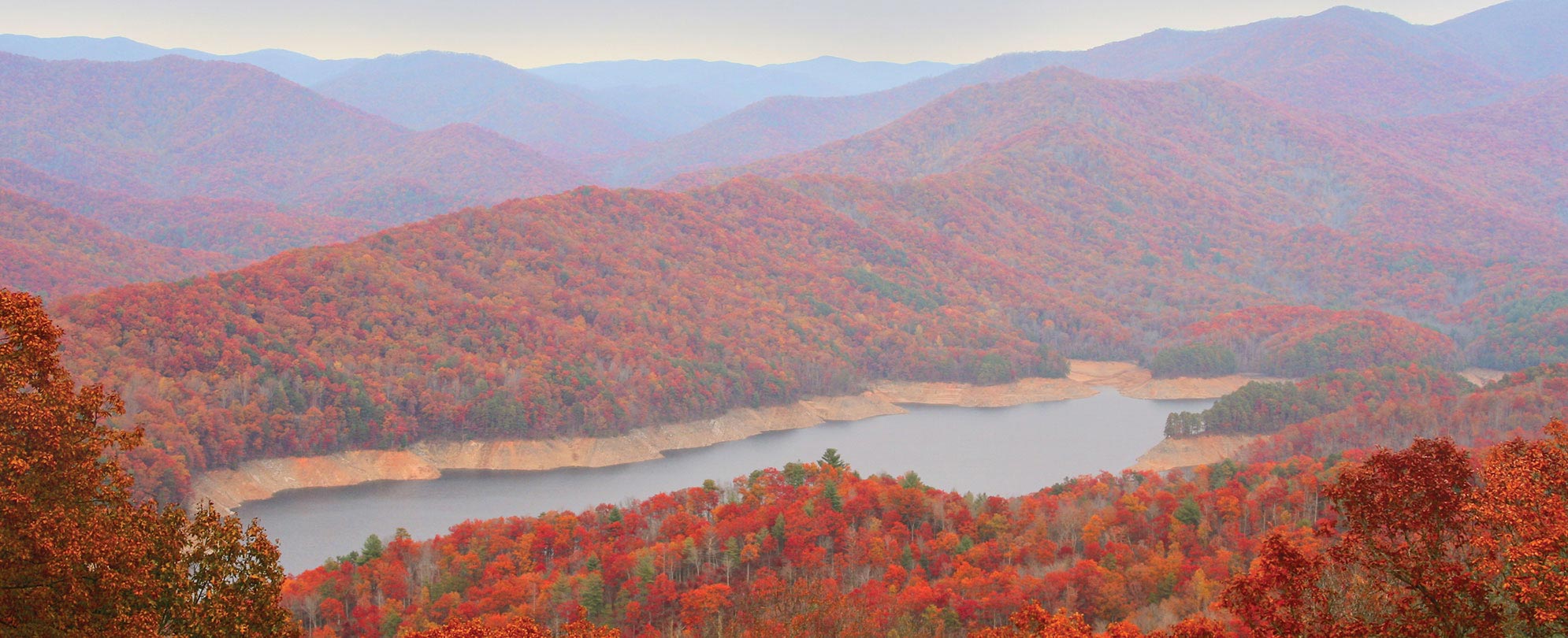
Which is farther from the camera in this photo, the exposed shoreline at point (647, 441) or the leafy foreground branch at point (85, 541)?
the exposed shoreline at point (647, 441)

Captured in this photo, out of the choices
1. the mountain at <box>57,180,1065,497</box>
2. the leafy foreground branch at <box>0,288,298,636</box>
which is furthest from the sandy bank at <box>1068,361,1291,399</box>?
the leafy foreground branch at <box>0,288,298,636</box>

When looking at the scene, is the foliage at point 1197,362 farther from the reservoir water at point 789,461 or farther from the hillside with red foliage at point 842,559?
the hillside with red foliage at point 842,559

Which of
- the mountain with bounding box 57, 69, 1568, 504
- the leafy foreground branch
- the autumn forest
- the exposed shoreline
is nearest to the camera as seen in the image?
the leafy foreground branch

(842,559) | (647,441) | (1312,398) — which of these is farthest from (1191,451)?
(842,559)

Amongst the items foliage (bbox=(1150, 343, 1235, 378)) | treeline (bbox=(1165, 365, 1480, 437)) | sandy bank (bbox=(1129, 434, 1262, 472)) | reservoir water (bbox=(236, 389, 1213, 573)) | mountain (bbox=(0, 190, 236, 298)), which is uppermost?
mountain (bbox=(0, 190, 236, 298))

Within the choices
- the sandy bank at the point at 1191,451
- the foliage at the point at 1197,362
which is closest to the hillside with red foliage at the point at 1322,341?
→ the foliage at the point at 1197,362

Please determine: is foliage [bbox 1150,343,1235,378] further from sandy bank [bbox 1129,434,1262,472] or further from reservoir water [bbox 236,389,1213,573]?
sandy bank [bbox 1129,434,1262,472]

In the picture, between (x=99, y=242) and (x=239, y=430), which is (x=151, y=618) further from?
(x=99, y=242)
